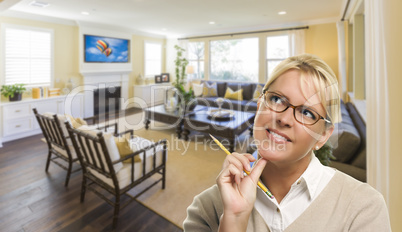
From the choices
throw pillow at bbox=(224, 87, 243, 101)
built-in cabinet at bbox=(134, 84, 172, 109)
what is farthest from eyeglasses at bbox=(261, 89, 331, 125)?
built-in cabinet at bbox=(134, 84, 172, 109)

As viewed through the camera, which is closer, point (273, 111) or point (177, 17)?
point (273, 111)

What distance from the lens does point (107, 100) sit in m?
6.02

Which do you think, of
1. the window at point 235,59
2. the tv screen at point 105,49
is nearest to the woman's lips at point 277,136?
the tv screen at point 105,49

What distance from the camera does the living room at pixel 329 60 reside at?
1.03 metres

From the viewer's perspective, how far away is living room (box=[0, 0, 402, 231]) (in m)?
1.03

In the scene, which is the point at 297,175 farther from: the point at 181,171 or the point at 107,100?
the point at 107,100

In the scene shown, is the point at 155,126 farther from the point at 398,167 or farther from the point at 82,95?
the point at 398,167

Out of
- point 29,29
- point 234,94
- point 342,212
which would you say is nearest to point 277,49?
point 234,94

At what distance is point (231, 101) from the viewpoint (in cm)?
553

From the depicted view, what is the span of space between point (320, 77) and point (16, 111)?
5.10 m

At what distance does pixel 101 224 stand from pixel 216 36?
603 centimetres

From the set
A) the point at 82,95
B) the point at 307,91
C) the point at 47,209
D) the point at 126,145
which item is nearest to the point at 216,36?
the point at 82,95

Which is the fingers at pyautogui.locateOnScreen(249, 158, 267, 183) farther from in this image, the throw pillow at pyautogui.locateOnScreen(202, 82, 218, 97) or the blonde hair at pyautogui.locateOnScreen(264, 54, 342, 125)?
the throw pillow at pyautogui.locateOnScreen(202, 82, 218, 97)

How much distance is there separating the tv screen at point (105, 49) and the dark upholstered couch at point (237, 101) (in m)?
2.64
